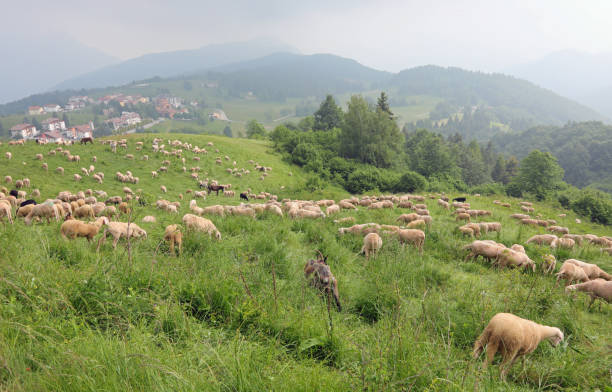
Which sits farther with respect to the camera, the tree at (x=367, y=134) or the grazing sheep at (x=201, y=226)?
the tree at (x=367, y=134)

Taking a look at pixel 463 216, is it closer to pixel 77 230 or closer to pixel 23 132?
pixel 77 230

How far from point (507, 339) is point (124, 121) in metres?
218

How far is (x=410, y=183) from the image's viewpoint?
133ft

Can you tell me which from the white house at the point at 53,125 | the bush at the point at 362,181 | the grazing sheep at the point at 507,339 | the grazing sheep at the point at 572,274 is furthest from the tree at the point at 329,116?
the white house at the point at 53,125

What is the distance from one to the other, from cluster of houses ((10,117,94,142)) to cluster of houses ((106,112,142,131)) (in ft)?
37.7

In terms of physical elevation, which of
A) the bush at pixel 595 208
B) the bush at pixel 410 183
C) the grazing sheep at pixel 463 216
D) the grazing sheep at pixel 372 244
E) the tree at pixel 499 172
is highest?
the grazing sheep at pixel 372 244

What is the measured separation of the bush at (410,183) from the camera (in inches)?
1594

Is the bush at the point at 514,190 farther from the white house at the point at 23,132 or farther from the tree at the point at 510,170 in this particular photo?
the white house at the point at 23,132

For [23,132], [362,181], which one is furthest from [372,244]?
[23,132]

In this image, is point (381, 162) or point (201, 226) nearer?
point (201, 226)

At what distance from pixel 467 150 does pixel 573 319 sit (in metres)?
99.5

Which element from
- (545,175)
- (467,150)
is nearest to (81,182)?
(545,175)

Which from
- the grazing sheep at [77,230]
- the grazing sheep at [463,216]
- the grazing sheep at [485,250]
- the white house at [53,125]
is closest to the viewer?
the grazing sheep at [77,230]

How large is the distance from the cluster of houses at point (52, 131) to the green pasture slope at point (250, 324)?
157650 mm
